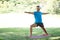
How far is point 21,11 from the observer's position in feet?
7.97

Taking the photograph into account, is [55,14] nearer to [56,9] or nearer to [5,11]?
[56,9]

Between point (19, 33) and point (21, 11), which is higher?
point (21, 11)

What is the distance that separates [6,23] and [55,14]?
623 millimetres

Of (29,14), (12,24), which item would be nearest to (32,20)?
(29,14)

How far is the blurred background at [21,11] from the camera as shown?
242 cm

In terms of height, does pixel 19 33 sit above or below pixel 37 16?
below

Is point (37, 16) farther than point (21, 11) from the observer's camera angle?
No

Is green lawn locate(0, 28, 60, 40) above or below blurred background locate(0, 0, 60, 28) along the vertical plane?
Answer: below

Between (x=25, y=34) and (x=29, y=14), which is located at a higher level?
(x=29, y=14)

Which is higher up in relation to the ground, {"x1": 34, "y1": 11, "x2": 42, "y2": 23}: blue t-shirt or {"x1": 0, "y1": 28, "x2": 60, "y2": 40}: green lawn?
{"x1": 34, "y1": 11, "x2": 42, "y2": 23}: blue t-shirt

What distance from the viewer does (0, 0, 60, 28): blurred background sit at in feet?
7.93

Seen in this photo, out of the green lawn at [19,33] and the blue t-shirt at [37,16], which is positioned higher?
the blue t-shirt at [37,16]

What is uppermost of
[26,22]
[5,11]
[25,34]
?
[5,11]

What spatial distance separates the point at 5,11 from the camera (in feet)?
7.96
